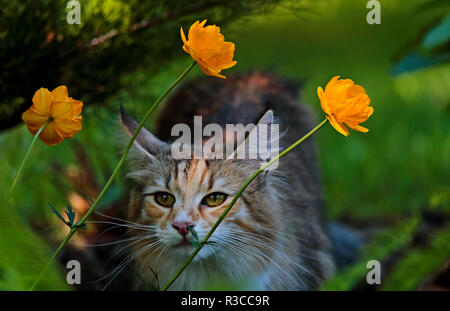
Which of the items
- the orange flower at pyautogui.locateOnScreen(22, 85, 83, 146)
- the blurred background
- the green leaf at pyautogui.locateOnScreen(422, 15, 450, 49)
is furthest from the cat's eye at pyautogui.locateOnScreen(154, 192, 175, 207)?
the green leaf at pyautogui.locateOnScreen(422, 15, 450, 49)

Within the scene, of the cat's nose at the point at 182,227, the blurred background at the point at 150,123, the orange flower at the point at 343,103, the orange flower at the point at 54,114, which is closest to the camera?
the orange flower at the point at 343,103

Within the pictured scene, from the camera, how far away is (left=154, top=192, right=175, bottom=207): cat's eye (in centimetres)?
197

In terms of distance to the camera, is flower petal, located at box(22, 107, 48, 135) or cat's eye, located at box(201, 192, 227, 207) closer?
flower petal, located at box(22, 107, 48, 135)

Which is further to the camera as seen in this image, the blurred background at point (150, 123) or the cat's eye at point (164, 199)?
the blurred background at point (150, 123)

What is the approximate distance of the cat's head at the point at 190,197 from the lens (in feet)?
6.13

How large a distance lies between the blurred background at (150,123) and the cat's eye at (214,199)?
296 millimetres

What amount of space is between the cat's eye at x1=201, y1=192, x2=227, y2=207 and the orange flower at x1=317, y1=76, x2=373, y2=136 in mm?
565

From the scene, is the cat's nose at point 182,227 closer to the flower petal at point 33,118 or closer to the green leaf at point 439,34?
the flower petal at point 33,118

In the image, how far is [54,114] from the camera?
5.36 feet

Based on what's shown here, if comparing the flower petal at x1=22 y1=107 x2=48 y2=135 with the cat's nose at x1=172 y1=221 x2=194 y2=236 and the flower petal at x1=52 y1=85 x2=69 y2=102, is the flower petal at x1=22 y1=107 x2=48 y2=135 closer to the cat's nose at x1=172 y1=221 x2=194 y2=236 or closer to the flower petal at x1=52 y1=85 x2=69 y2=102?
the flower petal at x1=52 y1=85 x2=69 y2=102

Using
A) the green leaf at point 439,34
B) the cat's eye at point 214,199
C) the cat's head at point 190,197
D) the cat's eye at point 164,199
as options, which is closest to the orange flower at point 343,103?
the cat's head at point 190,197

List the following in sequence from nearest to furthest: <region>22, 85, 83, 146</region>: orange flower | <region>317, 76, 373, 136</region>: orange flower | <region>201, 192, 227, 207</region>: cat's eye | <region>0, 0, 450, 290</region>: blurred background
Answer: <region>317, 76, 373, 136</region>: orange flower, <region>22, 85, 83, 146</region>: orange flower, <region>201, 192, 227, 207</region>: cat's eye, <region>0, 0, 450, 290</region>: blurred background

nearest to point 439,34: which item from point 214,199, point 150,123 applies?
point 214,199
